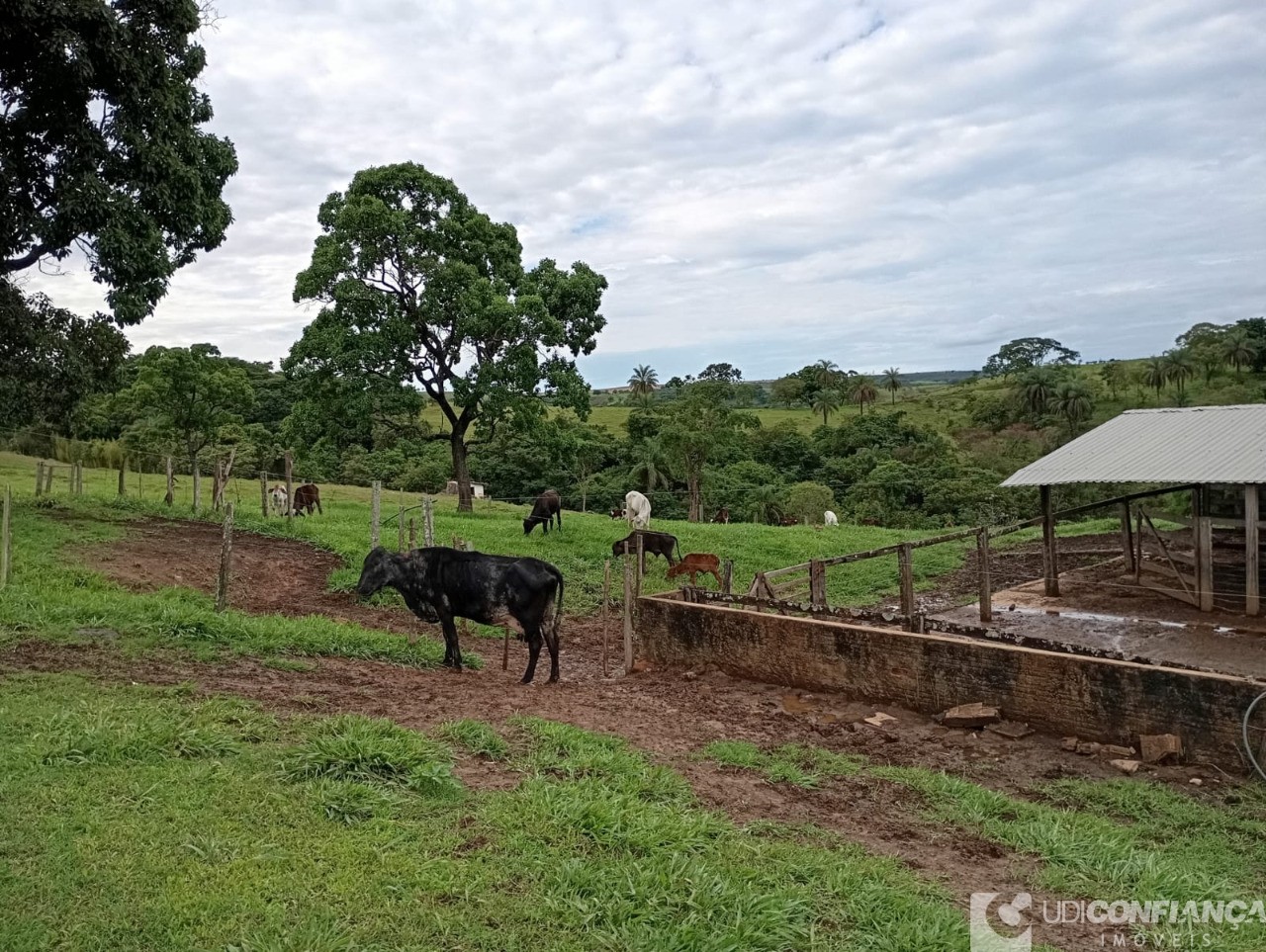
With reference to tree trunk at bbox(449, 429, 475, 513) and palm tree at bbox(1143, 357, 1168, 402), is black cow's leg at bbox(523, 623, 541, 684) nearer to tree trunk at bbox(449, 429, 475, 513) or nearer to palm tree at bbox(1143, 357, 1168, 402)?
tree trunk at bbox(449, 429, 475, 513)

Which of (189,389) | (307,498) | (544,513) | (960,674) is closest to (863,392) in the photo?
(189,389)

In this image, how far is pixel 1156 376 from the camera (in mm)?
67125

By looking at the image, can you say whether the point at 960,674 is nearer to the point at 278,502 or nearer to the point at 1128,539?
the point at 1128,539

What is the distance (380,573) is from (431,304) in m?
14.4

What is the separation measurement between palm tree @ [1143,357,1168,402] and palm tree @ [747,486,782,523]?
40413mm

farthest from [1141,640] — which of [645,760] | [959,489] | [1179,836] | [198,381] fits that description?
[959,489]

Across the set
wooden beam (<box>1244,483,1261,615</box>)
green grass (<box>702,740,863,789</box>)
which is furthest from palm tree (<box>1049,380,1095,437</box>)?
green grass (<box>702,740,863,789</box>)

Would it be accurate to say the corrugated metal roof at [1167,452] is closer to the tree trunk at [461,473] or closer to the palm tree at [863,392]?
the tree trunk at [461,473]

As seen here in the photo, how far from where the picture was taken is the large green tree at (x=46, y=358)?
1570 centimetres

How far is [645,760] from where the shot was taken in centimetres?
654

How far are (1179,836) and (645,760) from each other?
3565 mm

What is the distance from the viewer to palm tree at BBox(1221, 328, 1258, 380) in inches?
2586

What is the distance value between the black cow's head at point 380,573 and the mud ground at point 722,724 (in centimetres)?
147

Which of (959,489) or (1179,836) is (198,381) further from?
(959,489)
